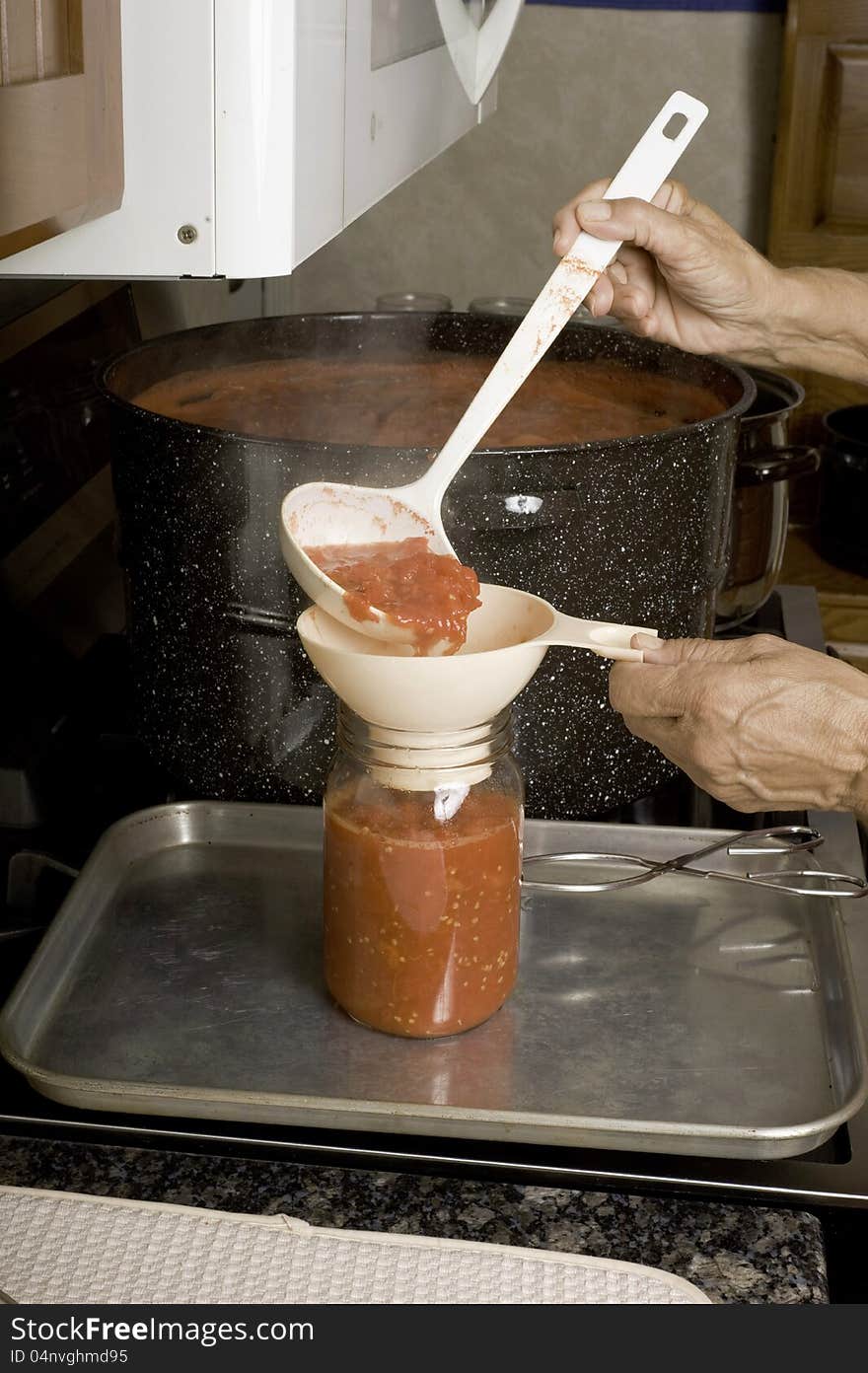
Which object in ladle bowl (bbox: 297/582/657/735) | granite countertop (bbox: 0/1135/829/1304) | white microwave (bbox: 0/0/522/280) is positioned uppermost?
white microwave (bbox: 0/0/522/280)

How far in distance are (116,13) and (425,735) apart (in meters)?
0.35

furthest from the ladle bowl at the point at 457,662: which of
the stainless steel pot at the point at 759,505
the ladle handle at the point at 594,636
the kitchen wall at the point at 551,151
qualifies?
the kitchen wall at the point at 551,151

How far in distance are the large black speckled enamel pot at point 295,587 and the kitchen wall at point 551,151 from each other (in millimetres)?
1266

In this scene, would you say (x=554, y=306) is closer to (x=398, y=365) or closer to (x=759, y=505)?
(x=398, y=365)

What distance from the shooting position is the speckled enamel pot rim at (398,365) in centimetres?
85

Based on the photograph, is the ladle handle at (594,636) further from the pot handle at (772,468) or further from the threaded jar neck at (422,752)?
the pot handle at (772,468)

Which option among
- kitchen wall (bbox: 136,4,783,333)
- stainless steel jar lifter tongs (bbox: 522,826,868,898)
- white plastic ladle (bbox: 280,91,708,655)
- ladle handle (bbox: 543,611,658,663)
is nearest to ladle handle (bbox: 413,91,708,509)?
white plastic ladle (bbox: 280,91,708,655)

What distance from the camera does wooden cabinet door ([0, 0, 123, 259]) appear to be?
50 centimetres

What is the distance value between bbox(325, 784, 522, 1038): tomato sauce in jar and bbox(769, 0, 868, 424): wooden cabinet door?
1.61m

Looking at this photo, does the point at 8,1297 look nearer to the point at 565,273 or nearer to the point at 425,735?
the point at 425,735

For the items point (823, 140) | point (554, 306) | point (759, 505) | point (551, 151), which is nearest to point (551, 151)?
point (551, 151)

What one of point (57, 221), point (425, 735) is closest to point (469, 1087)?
point (425, 735)

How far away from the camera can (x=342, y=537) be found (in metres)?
0.82

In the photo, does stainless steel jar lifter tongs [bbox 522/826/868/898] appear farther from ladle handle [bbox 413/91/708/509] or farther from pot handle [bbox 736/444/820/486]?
pot handle [bbox 736/444/820/486]
